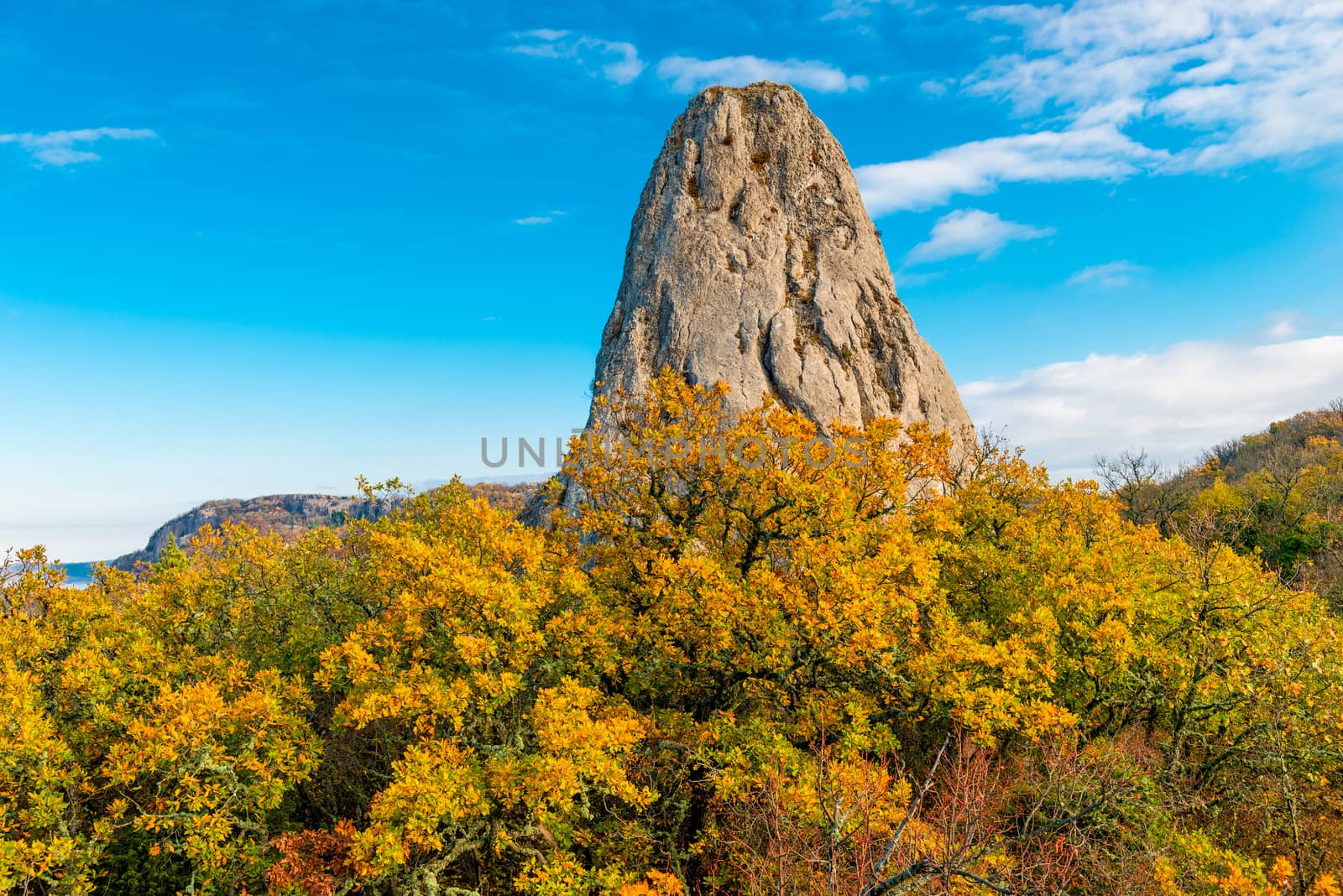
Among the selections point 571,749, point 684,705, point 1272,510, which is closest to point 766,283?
point 684,705

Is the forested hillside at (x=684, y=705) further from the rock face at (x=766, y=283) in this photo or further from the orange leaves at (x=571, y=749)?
the rock face at (x=766, y=283)

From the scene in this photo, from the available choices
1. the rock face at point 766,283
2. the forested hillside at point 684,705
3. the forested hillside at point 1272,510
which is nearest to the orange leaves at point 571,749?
the forested hillside at point 684,705

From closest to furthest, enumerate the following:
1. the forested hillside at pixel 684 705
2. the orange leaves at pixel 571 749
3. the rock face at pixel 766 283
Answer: the orange leaves at pixel 571 749 < the forested hillside at pixel 684 705 < the rock face at pixel 766 283

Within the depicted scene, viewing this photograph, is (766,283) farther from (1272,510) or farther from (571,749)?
(1272,510)

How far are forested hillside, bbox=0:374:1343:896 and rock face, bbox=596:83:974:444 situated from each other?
17134 mm

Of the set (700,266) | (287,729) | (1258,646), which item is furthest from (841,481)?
(700,266)

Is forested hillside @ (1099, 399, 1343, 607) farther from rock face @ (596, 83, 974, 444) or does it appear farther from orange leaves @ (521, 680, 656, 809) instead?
orange leaves @ (521, 680, 656, 809)

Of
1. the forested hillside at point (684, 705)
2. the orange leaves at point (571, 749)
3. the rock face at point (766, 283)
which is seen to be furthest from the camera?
the rock face at point (766, 283)

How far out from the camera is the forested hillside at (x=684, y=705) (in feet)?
42.6

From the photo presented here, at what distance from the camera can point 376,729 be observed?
61.0 feet

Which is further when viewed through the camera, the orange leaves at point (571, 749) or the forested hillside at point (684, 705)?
the forested hillside at point (684, 705)

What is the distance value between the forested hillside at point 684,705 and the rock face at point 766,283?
1713 centimetres

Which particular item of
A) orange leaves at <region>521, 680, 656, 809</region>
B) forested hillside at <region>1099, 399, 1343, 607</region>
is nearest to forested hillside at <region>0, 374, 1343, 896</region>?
orange leaves at <region>521, 680, 656, 809</region>

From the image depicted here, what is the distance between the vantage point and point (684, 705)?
799 inches
